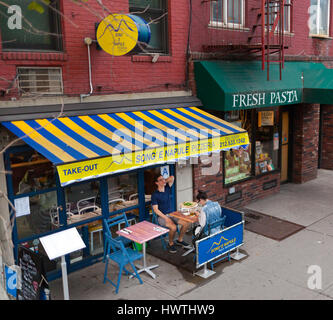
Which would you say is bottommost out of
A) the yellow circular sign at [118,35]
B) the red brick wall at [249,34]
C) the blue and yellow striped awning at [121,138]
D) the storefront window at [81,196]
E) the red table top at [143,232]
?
the red table top at [143,232]

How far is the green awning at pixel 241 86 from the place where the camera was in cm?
864

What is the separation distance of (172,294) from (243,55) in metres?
6.32

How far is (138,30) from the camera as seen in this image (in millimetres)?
6793

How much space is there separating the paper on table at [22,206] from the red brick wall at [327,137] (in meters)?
11.8

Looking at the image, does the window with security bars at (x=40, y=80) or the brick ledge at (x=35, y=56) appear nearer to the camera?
the brick ledge at (x=35, y=56)

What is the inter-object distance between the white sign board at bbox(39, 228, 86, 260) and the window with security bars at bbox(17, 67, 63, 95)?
2448mm

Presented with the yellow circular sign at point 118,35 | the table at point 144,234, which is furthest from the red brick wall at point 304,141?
the yellow circular sign at point 118,35

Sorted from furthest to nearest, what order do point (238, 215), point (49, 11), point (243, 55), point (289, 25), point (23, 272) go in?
point (289, 25) < point (243, 55) < point (238, 215) < point (49, 11) < point (23, 272)

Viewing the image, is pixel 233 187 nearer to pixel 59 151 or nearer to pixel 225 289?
pixel 225 289

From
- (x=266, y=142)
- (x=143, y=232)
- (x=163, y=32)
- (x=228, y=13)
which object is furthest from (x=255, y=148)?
(x=143, y=232)

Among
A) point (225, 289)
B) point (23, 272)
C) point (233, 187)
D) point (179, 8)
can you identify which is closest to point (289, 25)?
point (179, 8)

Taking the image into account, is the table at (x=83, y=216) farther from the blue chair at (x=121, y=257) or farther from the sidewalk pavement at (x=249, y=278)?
the sidewalk pavement at (x=249, y=278)

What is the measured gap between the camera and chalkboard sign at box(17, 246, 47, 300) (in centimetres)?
515

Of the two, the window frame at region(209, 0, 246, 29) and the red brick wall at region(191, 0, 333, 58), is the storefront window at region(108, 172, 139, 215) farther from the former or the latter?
the window frame at region(209, 0, 246, 29)
